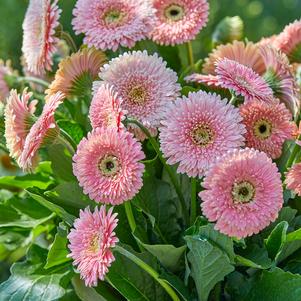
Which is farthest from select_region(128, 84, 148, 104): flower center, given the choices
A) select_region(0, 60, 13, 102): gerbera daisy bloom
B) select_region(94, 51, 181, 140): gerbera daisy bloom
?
select_region(0, 60, 13, 102): gerbera daisy bloom

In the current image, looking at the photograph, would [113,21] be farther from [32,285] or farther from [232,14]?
[232,14]

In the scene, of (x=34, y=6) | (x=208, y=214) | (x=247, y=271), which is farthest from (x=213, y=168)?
(x=34, y=6)

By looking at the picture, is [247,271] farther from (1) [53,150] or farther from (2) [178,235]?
(1) [53,150]

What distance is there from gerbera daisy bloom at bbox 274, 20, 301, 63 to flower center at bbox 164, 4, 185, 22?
0.11 m

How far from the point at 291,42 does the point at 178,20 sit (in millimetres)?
120

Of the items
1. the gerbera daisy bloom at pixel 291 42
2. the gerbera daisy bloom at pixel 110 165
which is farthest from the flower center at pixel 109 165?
the gerbera daisy bloom at pixel 291 42

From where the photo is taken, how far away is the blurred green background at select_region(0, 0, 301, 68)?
7.59ft

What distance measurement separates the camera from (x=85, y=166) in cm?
57

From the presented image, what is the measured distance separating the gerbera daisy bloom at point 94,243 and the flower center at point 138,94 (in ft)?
0.31

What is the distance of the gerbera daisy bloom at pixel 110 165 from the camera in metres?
0.55

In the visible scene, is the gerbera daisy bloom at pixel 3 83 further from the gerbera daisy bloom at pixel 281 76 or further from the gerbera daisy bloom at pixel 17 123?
the gerbera daisy bloom at pixel 281 76

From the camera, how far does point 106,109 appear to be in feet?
1.89

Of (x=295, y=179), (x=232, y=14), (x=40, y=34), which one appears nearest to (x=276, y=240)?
(x=295, y=179)

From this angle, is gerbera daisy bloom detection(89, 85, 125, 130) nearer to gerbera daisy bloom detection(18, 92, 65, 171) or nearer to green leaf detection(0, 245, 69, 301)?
gerbera daisy bloom detection(18, 92, 65, 171)
